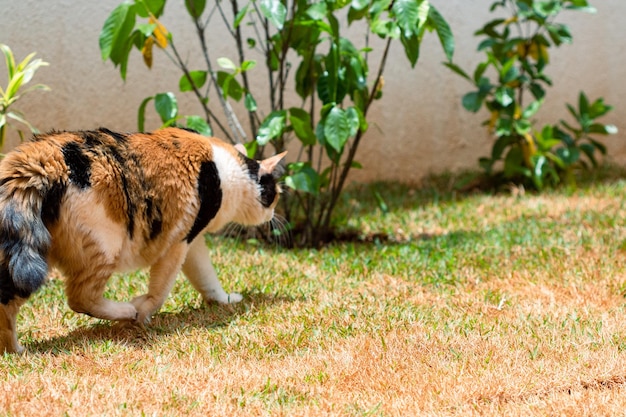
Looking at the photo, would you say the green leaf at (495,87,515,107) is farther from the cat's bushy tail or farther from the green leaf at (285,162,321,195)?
the cat's bushy tail

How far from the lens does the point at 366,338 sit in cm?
335

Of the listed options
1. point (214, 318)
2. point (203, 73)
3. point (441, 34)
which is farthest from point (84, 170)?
point (441, 34)

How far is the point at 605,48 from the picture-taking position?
8.16m

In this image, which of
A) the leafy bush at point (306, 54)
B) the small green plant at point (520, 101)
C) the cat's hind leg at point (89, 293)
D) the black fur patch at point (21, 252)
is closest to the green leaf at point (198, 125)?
the leafy bush at point (306, 54)

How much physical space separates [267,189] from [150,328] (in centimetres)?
94

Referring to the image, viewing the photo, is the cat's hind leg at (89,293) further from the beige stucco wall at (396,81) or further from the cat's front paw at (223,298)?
the beige stucco wall at (396,81)

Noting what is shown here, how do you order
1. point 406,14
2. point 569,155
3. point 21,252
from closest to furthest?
point 21,252 < point 406,14 < point 569,155

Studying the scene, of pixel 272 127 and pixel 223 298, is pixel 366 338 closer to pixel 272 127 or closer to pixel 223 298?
pixel 223 298

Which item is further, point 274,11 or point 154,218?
point 274,11

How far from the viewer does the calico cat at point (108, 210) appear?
302 cm

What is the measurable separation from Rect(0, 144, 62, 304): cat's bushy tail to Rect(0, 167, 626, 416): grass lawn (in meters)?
0.33

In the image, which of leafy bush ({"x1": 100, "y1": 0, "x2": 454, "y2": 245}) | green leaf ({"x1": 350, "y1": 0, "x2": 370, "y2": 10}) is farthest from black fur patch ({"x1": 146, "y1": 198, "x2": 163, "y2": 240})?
green leaf ({"x1": 350, "y1": 0, "x2": 370, "y2": 10})

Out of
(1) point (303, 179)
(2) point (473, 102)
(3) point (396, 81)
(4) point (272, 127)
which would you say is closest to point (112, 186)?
(4) point (272, 127)

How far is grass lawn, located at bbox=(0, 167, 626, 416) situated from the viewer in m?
2.70
